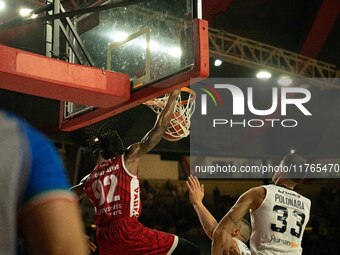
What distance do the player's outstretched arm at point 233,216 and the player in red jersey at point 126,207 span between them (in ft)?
0.76

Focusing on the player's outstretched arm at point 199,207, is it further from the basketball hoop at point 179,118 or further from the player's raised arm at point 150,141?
the player's raised arm at point 150,141

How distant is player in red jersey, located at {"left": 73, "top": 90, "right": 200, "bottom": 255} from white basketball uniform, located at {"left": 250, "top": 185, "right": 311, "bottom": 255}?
1.83 ft

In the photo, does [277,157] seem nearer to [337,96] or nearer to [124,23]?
[337,96]

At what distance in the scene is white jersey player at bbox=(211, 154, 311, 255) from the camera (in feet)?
15.0

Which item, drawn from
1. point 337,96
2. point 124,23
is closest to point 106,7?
point 124,23

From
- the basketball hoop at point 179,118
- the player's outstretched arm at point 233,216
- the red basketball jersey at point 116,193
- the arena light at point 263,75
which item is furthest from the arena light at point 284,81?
the red basketball jersey at point 116,193

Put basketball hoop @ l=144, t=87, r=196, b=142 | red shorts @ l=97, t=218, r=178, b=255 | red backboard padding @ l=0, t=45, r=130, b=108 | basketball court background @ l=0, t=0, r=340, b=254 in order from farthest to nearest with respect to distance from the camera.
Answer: basketball court background @ l=0, t=0, r=340, b=254, basketball hoop @ l=144, t=87, r=196, b=142, red shorts @ l=97, t=218, r=178, b=255, red backboard padding @ l=0, t=45, r=130, b=108

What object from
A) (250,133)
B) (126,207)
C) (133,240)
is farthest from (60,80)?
(250,133)

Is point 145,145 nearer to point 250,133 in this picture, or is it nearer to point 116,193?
point 116,193

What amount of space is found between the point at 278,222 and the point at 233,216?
365mm

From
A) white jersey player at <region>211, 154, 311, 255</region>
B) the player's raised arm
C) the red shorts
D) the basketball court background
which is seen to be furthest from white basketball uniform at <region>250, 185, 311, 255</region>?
the basketball court background

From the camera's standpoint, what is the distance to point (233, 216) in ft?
14.9

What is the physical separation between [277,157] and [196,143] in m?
2.14

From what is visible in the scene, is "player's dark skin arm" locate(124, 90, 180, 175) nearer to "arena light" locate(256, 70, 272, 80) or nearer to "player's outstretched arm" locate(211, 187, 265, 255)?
"player's outstretched arm" locate(211, 187, 265, 255)
